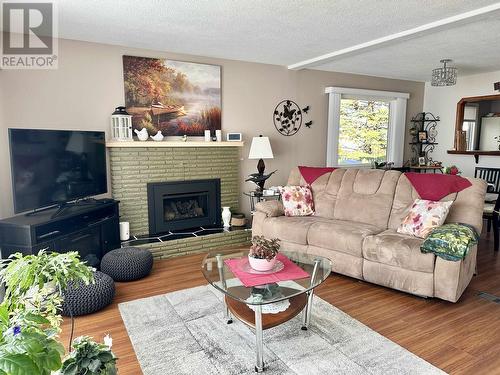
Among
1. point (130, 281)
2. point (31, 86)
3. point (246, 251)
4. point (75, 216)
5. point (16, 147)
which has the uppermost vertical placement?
point (31, 86)

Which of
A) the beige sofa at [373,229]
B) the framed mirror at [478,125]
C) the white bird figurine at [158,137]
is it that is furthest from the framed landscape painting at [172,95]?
the framed mirror at [478,125]

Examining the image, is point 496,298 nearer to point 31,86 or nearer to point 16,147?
point 16,147

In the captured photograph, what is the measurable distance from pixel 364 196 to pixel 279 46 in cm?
199

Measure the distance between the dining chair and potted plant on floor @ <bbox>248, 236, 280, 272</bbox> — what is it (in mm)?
3320

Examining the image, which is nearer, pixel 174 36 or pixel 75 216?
pixel 75 216

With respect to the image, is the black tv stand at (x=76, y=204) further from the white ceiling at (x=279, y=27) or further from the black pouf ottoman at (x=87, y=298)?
the white ceiling at (x=279, y=27)

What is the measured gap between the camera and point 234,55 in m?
4.47

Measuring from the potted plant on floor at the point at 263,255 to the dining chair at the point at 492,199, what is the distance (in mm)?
3320

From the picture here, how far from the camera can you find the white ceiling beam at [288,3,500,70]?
2.85m

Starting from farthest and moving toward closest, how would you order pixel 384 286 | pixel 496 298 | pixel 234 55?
pixel 234 55 < pixel 384 286 < pixel 496 298

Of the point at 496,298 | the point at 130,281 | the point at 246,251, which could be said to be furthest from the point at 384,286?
the point at 130,281

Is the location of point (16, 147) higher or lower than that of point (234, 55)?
lower

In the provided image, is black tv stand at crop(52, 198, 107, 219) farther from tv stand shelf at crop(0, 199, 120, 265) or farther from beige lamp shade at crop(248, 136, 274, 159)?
beige lamp shade at crop(248, 136, 274, 159)

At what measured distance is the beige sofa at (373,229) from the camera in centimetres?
283
